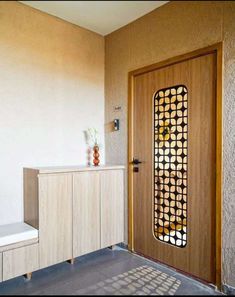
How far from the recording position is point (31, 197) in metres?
2.17

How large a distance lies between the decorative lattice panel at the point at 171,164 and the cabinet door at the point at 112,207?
1.48 feet

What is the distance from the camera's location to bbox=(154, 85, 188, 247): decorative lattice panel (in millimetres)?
2164

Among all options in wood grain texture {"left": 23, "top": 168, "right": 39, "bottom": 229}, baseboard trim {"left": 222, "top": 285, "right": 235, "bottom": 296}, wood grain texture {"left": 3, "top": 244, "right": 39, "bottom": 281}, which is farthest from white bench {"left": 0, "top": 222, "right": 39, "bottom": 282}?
baseboard trim {"left": 222, "top": 285, "right": 235, "bottom": 296}

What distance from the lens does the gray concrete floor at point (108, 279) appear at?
77 centimetres

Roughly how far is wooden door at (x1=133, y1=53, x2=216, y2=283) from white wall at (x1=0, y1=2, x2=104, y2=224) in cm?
65

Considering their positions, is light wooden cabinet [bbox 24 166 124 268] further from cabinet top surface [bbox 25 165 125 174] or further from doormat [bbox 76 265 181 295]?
doormat [bbox 76 265 181 295]

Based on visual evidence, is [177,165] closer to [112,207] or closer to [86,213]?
[112,207]

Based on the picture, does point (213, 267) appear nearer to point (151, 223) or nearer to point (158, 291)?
point (151, 223)

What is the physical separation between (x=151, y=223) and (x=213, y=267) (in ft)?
2.28

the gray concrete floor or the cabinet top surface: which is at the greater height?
the cabinet top surface

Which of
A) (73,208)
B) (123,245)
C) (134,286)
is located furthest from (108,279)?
(123,245)

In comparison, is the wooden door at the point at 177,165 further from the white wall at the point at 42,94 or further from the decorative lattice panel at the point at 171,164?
the white wall at the point at 42,94

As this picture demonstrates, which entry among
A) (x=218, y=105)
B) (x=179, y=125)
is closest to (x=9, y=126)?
(x=179, y=125)

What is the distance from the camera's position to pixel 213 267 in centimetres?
193
